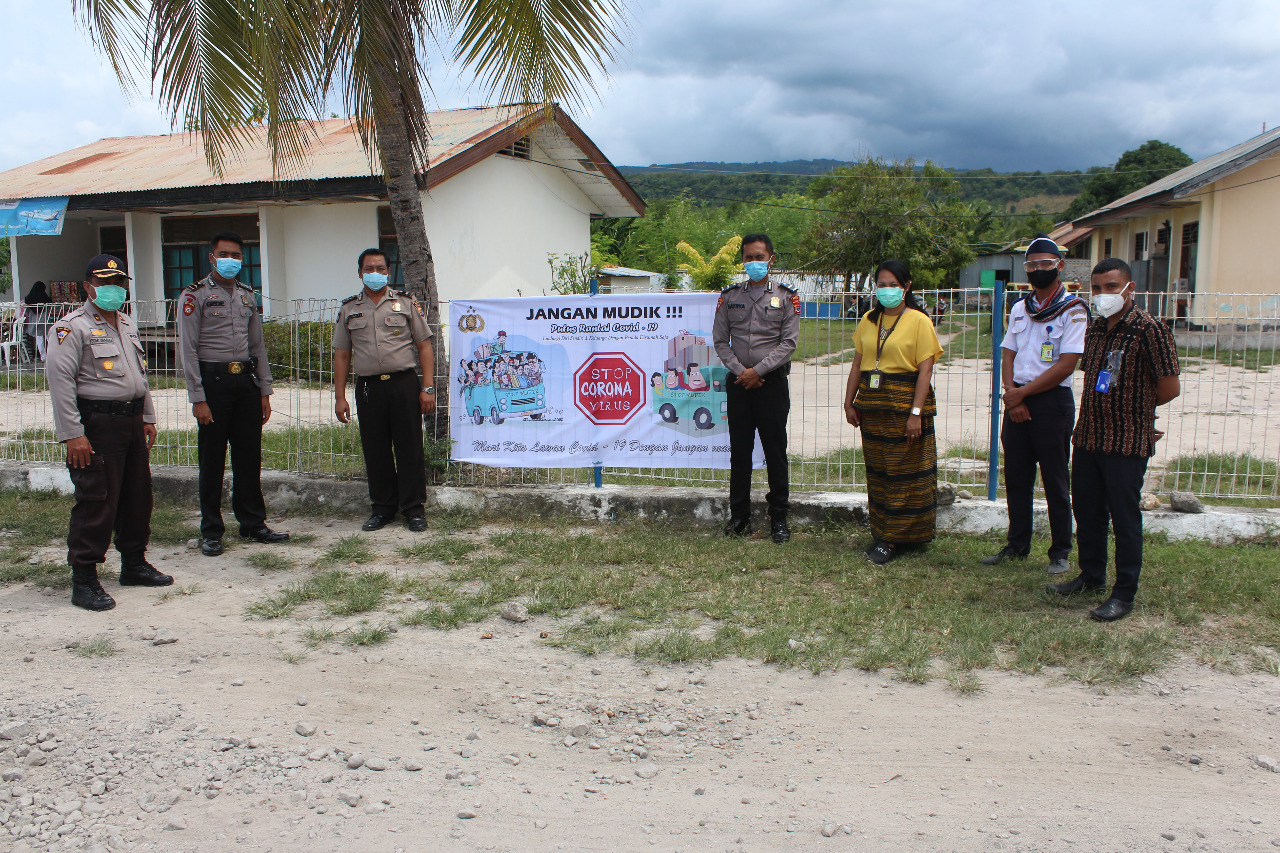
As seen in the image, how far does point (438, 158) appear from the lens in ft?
50.3

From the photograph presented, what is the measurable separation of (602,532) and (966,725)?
129 inches

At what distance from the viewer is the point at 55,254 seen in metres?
21.0

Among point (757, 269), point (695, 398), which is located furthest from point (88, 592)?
point (757, 269)

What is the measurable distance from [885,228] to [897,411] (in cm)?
3318

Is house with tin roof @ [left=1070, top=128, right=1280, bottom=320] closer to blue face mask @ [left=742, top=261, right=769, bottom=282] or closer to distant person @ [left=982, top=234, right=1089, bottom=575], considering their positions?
distant person @ [left=982, top=234, right=1089, bottom=575]

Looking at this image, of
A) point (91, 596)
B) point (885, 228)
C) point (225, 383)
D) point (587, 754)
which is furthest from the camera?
point (885, 228)

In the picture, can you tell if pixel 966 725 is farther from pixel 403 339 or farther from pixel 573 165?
pixel 573 165

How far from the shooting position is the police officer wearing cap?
194 inches

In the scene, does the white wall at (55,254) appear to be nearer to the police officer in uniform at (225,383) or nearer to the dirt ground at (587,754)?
the police officer in uniform at (225,383)

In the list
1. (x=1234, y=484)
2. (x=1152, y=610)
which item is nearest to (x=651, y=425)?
(x=1152, y=610)

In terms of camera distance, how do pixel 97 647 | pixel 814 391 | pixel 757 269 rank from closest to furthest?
pixel 97 647
pixel 757 269
pixel 814 391

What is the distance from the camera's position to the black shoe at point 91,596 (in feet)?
16.3

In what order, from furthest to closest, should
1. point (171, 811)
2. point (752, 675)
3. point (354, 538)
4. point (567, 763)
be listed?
point (354, 538)
point (752, 675)
point (567, 763)
point (171, 811)

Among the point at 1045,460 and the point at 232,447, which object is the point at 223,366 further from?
the point at 1045,460
